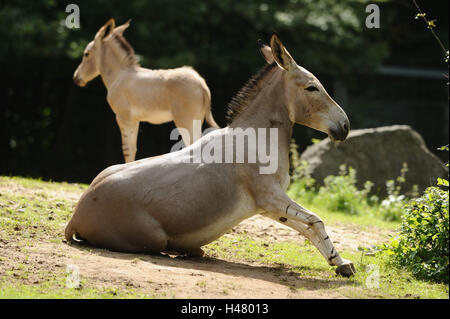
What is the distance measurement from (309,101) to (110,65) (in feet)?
18.1

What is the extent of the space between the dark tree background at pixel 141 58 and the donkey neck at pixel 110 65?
3.69m

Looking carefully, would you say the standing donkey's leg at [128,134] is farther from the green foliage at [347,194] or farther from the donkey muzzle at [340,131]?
the donkey muzzle at [340,131]

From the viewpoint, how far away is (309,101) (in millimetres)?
6676

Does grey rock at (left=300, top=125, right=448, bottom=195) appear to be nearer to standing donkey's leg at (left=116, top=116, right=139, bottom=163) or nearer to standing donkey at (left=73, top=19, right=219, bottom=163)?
standing donkey at (left=73, top=19, right=219, bottom=163)

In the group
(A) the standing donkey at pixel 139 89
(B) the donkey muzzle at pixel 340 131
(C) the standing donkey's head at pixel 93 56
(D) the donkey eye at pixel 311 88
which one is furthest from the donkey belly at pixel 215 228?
(C) the standing donkey's head at pixel 93 56

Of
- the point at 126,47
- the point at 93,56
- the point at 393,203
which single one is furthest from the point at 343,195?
the point at 93,56

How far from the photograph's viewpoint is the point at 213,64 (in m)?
16.8

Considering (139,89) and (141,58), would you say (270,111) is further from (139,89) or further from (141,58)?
(141,58)

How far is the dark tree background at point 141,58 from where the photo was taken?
15344 millimetres

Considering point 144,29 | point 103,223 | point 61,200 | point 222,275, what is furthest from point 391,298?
point 144,29

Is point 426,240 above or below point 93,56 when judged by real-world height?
below

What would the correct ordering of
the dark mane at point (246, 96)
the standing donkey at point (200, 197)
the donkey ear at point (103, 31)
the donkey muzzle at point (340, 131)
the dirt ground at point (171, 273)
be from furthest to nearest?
1. the donkey ear at point (103, 31)
2. the dark mane at point (246, 96)
3. the donkey muzzle at point (340, 131)
4. the standing donkey at point (200, 197)
5. the dirt ground at point (171, 273)

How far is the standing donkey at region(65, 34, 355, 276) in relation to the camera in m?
6.25
